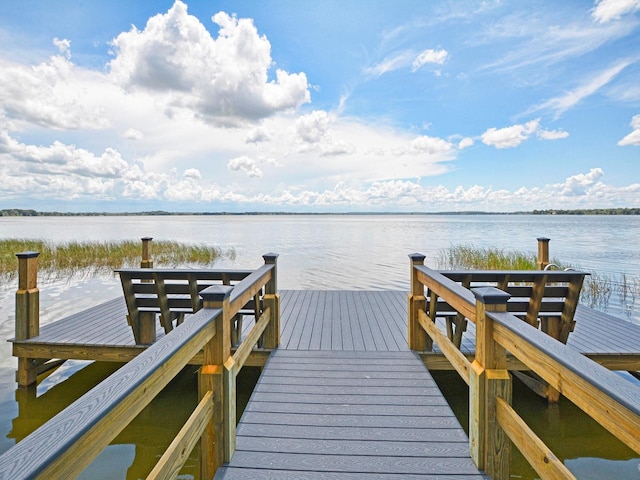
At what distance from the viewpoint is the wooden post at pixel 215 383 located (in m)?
2.11

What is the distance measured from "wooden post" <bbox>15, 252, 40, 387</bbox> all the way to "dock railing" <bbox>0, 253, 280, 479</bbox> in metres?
3.14

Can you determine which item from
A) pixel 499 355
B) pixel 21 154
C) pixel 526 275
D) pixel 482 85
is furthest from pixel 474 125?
pixel 21 154

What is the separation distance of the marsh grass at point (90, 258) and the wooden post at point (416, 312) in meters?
12.6

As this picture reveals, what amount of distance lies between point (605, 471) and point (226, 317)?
3.66 metres

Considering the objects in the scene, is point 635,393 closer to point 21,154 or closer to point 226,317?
point 226,317

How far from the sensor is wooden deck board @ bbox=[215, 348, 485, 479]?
2.23 metres

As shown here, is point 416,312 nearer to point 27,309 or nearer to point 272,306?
point 272,306

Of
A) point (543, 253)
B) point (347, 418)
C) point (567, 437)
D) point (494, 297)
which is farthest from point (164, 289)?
point (543, 253)

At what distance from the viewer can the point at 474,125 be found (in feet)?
110

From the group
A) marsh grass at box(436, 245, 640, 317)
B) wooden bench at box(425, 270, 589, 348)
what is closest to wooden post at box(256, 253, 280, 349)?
wooden bench at box(425, 270, 589, 348)

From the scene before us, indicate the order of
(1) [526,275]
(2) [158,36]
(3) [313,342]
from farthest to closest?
(2) [158,36]
(3) [313,342]
(1) [526,275]

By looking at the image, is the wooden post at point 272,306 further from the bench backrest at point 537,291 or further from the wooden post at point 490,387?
the wooden post at point 490,387

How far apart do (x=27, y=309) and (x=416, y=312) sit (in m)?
4.85

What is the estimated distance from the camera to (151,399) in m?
1.22
